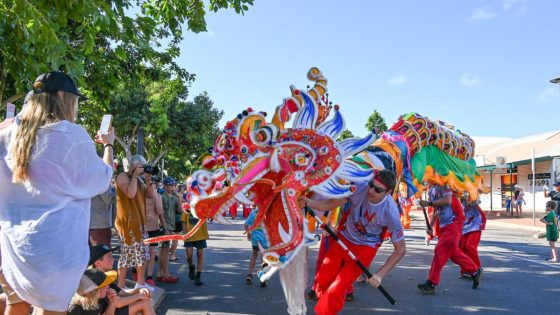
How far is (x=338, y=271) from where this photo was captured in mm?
4363

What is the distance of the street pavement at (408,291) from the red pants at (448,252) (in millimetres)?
308

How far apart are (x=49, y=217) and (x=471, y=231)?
21.4 feet

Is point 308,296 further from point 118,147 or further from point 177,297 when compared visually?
point 118,147

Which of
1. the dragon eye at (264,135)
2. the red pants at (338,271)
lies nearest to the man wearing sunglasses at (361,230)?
the red pants at (338,271)

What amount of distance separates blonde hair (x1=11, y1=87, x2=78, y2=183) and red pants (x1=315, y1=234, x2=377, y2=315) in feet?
8.62

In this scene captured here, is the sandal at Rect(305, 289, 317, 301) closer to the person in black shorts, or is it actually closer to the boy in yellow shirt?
the boy in yellow shirt

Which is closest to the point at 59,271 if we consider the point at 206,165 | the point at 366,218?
the point at 206,165

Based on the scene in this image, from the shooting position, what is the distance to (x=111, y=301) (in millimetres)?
3469

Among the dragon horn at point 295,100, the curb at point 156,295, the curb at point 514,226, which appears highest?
the dragon horn at point 295,100

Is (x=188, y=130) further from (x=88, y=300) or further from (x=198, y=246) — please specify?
(x=88, y=300)

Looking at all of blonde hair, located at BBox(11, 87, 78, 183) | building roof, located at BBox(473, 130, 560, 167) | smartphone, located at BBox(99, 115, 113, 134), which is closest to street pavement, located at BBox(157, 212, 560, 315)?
smartphone, located at BBox(99, 115, 113, 134)

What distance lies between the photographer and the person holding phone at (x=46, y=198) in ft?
7.23

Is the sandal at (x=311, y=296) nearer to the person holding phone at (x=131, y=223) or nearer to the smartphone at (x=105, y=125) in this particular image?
the person holding phone at (x=131, y=223)

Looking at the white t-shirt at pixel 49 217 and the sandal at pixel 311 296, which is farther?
the sandal at pixel 311 296
